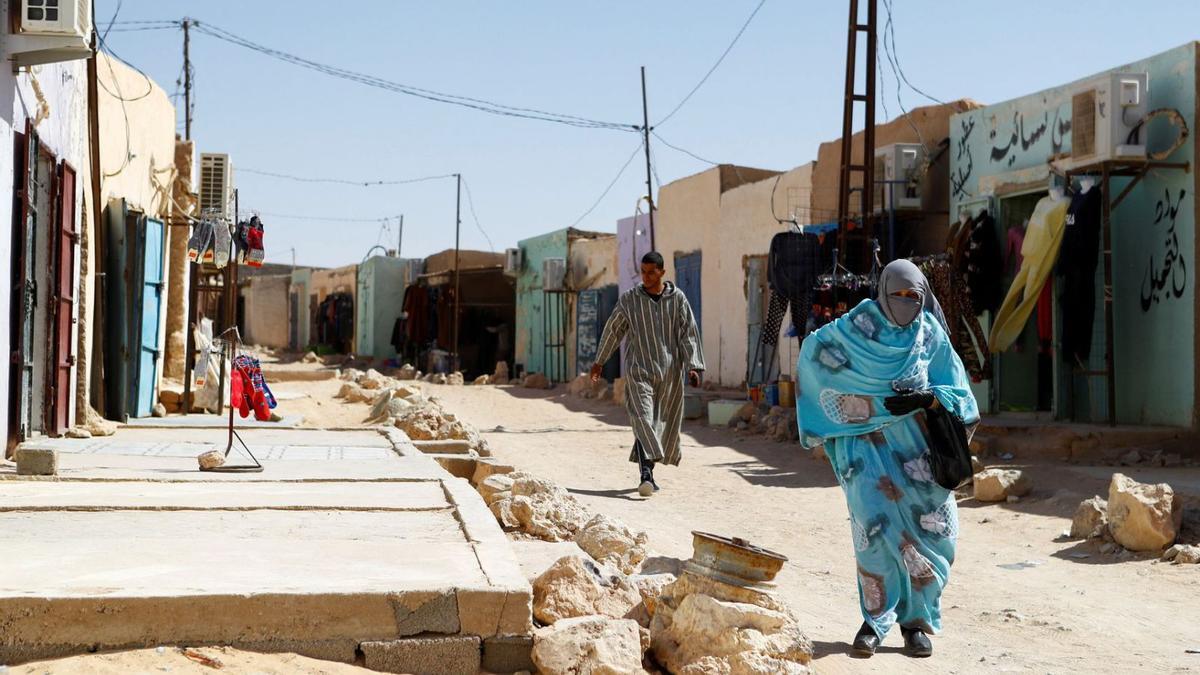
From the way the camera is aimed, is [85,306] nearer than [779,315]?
Yes

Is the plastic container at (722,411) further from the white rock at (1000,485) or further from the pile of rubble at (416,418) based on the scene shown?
the white rock at (1000,485)

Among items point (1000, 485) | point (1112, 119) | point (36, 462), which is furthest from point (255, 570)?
point (1112, 119)

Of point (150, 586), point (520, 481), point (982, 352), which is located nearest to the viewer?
point (150, 586)

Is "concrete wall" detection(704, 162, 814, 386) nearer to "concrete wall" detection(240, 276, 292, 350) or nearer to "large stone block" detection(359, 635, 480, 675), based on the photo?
"large stone block" detection(359, 635, 480, 675)

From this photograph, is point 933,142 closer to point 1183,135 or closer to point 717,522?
point 1183,135

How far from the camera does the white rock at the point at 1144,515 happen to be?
669 centimetres

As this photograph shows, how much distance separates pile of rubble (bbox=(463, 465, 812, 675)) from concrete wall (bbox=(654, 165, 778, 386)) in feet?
47.7

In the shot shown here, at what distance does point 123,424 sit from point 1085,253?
830cm

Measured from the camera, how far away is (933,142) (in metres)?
14.5

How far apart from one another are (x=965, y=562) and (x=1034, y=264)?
5.38m

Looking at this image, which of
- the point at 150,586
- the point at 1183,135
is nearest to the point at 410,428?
the point at 1183,135

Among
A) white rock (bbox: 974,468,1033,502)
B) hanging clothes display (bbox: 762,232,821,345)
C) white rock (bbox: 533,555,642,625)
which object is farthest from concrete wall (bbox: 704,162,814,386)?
white rock (bbox: 533,555,642,625)

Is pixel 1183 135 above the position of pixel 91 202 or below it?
above

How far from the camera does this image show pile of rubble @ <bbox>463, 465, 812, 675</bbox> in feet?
12.3
